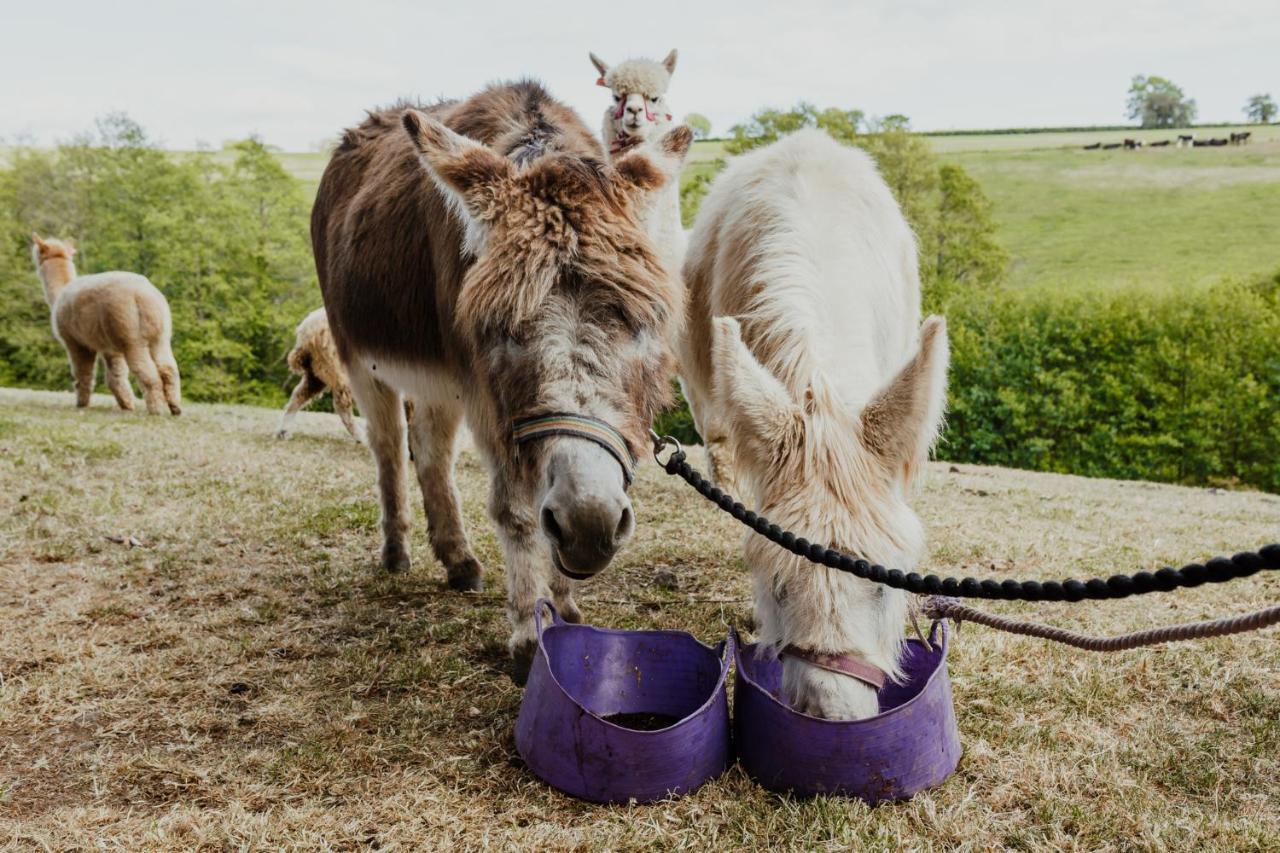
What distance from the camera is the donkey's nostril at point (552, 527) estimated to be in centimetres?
223

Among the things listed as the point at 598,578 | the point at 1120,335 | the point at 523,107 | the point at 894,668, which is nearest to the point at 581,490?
the point at 894,668

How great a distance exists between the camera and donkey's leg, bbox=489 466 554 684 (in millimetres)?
3158

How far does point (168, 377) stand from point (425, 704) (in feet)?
37.8

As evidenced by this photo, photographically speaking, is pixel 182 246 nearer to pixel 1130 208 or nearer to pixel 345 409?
pixel 345 409

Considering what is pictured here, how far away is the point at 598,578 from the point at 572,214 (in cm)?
278

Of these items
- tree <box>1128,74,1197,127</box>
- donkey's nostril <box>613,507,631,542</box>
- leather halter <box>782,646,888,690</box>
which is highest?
tree <box>1128,74,1197,127</box>

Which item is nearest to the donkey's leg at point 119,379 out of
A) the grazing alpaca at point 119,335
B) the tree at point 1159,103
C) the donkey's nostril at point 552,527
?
the grazing alpaca at point 119,335

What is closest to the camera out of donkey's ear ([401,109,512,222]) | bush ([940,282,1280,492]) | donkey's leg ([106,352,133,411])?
donkey's ear ([401,109,512,222])

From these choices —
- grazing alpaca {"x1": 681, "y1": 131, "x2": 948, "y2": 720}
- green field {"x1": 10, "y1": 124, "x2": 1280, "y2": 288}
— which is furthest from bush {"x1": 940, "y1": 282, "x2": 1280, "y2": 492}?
green field {"x1": 10, "y1": 124, "x2": 1280, "y2": 288}

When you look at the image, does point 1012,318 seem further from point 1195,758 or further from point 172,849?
point 172,849

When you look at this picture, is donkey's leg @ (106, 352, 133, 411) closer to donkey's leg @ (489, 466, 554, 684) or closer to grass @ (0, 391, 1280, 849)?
grass @ (0, 391, 1280, 849)

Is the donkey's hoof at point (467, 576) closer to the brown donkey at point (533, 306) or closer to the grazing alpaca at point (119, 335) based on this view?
the brown donkey at point (533, 306)

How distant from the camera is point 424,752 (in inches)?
108

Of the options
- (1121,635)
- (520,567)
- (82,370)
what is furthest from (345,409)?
(1121,635)
